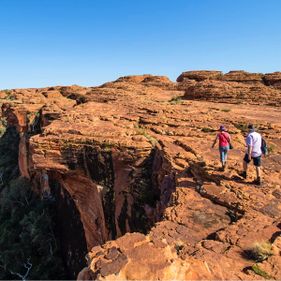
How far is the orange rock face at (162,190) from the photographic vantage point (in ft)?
18.0

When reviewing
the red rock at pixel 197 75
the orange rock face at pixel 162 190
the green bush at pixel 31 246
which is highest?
the red rock at pixel 197 75

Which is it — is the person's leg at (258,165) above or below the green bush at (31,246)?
above

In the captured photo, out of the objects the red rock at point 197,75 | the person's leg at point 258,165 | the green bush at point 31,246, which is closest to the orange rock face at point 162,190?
the person's leg at point 258,165

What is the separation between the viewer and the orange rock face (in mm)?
5488

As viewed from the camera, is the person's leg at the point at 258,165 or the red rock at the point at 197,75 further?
the red rock at the point at 197,75

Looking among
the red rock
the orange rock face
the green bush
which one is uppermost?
the red rock

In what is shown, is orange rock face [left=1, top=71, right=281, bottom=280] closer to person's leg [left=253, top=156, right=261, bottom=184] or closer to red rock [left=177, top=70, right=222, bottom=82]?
person's leg [left=253, top=156, right=261, bottom=184]

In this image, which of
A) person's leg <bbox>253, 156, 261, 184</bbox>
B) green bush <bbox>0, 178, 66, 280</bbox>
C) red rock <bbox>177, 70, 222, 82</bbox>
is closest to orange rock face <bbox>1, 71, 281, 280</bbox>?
person's leg <bbox>253, 156, 261, 184</bbox>

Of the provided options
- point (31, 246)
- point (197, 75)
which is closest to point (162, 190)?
point (31, 246)

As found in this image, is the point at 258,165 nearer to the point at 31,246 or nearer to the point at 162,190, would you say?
the point at 162,190

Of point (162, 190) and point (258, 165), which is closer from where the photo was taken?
point (258, 165)

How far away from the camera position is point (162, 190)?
1174 cm

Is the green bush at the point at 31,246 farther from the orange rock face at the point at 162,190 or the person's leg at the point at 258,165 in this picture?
the person's leg at the point at 258,165

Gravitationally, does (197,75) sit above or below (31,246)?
above
